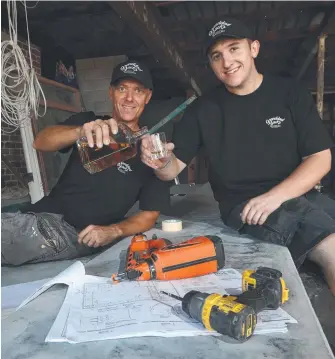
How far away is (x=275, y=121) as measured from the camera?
1.79 m

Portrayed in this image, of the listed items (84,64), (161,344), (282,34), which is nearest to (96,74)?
(84,64)

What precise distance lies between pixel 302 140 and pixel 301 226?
1.46ft

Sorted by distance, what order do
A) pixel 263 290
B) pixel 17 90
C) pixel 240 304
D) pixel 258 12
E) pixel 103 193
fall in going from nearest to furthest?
1. pixel 240 304
2. pixel 263 290
3. pixel 103 193
4. pixel 258 12
5. pixel 17 90

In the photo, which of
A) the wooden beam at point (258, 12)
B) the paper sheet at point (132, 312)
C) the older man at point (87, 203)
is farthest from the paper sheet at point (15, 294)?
the wooden beam at point (258, 12)

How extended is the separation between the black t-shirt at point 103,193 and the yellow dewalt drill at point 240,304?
986 millimetres

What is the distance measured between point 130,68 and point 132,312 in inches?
54.8

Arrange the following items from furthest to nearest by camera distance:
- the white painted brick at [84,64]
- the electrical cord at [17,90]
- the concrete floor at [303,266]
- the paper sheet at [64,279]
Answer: the white painted brick at [84,64]
the electrical cord at [17,90]
the concrete floor at [303,266]
the paper sheet at [64,279]

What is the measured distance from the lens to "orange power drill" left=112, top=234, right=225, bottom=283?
3.69ft

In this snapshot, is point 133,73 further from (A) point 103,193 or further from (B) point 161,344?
(B) point 161,344

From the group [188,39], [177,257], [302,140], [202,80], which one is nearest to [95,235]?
[177,257]

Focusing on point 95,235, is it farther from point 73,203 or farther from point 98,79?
point 98,79

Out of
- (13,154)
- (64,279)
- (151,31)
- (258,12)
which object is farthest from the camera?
(13,154)

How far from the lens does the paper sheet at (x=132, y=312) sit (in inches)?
32.6

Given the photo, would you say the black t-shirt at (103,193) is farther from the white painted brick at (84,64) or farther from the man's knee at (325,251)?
the white painted brick at (84,64)
